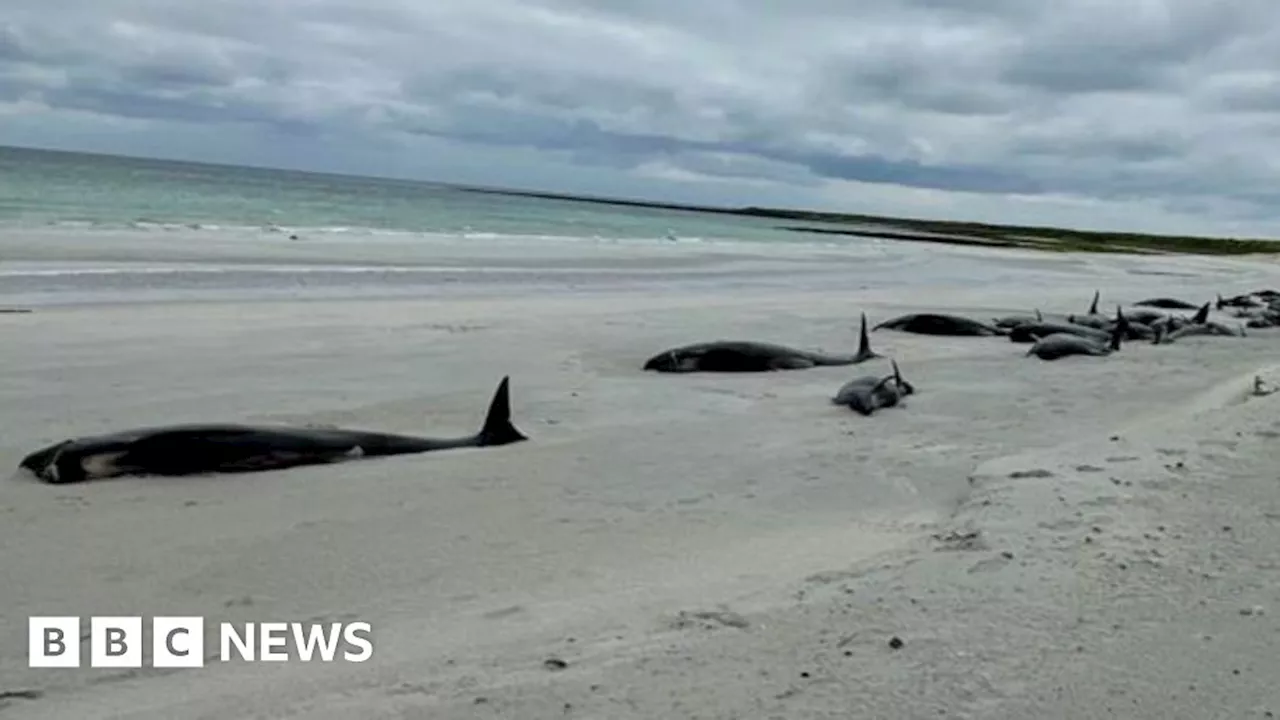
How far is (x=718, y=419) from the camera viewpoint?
7.90m

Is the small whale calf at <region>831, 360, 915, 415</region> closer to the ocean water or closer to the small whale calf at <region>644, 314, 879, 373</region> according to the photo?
the small whale calf at <region>644, 314, 879, 373</region>

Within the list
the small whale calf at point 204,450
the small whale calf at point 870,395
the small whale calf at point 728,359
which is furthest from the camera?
the small whale calf at point 728,359

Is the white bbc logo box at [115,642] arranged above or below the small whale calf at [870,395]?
below

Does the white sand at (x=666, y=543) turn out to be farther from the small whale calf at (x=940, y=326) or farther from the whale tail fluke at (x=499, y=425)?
the small whale calf at (x=940, y=326)

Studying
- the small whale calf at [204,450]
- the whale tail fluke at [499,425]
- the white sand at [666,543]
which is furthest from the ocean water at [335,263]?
the whale tail fluke at [499,425]

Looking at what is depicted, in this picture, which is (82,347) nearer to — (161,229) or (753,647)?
(753,647)

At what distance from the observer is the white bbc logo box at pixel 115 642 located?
→ 3.51m

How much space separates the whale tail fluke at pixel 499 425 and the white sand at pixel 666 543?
19 centimetres

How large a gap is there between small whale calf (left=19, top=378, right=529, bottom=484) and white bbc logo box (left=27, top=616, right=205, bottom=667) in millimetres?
2047

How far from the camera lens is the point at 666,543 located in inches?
192

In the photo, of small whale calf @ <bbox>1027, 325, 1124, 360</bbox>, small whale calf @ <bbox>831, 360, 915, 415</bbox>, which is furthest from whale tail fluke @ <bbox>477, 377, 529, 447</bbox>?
small whale calf @ <bbox>1027, 325, 1124, 360</bbox>

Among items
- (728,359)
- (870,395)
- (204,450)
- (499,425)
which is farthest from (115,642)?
(728,359)

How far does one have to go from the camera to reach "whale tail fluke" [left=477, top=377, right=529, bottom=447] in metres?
6.68

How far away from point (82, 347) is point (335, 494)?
17.1ft
